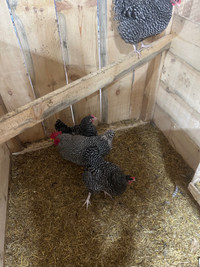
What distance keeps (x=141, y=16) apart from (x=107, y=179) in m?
1.15

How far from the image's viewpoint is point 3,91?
1.69 meters

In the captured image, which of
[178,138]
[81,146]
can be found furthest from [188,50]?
[81,146]

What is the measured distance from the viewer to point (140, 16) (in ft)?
4.33

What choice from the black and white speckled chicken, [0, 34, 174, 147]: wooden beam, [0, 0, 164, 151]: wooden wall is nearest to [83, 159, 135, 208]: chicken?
[0, 34, 174, 147]: wooden beam

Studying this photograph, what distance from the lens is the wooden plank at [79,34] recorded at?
144cm

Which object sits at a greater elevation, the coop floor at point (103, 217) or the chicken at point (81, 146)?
the chicken at point (81, 146)

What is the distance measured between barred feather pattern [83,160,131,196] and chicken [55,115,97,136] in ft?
1.36

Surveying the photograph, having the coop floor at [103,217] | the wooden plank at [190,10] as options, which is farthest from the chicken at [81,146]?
the wooden plank at [190,10]

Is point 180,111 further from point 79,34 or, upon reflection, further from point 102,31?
point 79,34

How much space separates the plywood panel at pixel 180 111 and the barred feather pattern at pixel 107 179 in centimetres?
71

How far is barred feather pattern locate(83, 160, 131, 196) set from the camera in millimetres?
1486

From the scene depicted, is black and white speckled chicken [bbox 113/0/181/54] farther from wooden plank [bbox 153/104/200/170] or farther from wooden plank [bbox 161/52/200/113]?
wooden plank [bbox 153/104/200/170]

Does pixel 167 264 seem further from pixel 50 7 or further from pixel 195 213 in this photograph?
pixel 50 7

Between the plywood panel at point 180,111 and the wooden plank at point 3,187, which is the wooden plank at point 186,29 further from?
the wooden plank at point 3,187
